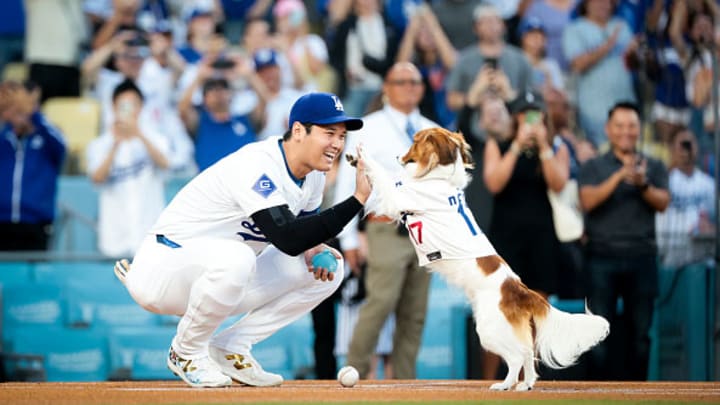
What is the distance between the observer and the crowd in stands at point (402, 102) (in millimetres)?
8719

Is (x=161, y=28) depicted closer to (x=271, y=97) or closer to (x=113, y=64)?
(x=113, y=64)

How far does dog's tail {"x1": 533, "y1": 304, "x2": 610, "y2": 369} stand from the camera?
243 inches

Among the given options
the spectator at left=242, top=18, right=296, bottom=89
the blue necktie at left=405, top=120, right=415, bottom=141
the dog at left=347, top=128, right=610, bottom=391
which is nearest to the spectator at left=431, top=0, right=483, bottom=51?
the spectator at left=242, top=18, right=296, bottom=89

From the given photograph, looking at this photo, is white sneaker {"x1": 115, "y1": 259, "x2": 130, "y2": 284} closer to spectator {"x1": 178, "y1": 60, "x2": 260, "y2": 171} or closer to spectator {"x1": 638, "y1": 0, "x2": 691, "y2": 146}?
spectator {"x1": 178, "y1": 60, "x2": 260, "y2": 171}

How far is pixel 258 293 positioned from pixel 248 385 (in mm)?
515

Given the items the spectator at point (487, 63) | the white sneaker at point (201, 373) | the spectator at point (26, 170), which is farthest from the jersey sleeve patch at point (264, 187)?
the spectator at point (487, 63)

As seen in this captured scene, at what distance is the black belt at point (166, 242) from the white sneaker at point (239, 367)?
2.04ft

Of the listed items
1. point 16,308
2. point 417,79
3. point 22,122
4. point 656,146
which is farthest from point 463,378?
point 22,122

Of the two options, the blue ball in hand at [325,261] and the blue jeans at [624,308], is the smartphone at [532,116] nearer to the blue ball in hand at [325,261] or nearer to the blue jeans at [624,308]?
the blue jeans at [624,308]

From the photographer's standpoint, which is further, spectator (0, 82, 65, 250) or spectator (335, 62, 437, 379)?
spectator (0, 82, 65, 250)

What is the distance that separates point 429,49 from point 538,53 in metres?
1.06

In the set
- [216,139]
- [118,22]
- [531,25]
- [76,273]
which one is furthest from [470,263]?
[118,22]

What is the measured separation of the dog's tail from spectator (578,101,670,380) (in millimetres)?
2686

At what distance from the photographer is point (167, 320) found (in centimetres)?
971
